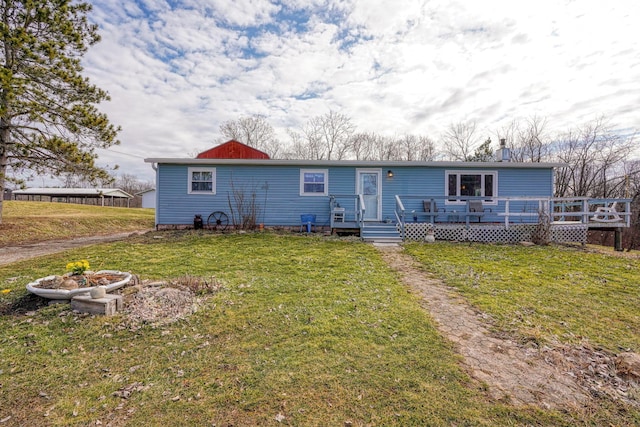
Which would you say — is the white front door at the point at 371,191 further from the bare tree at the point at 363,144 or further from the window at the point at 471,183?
the bare tree at the point at 363,144

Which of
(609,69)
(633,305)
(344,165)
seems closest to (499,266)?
(633,305)

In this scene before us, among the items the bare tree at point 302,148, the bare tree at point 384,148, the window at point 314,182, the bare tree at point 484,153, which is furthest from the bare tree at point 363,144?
the window at point 314,182

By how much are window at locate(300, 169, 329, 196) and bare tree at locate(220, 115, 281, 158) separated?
→ 21.4m

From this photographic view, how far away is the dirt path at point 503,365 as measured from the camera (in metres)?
2.52

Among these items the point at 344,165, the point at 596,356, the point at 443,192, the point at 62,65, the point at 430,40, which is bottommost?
the point at 596,356

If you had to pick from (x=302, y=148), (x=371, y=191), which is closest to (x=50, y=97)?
(x=371, y=191)

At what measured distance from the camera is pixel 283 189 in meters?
12.1

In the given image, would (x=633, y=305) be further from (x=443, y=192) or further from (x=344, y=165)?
(x=344, y=165)

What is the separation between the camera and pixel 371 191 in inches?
480

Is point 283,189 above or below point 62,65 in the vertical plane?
below

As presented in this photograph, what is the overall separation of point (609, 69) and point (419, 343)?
1463 cm

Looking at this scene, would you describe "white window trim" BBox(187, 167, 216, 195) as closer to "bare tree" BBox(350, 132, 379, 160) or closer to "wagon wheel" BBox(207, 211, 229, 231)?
"wagon wheel" BBox(207, 211, 229, 231)

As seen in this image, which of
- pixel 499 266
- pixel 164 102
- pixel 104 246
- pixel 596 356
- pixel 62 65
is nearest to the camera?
pixel 596 356

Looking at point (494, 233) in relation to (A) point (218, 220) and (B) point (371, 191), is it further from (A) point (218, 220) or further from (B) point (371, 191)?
(A) point (218, 220)
